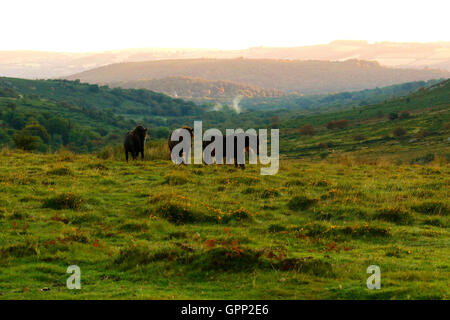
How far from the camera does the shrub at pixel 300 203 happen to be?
50.4 ft

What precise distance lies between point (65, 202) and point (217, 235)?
5.28 metres

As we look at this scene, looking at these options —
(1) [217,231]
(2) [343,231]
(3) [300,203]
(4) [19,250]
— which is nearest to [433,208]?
(3) [300,203]

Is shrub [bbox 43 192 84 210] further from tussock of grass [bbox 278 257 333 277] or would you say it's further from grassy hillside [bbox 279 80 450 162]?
grassy hillside [bbox 279 80 450 162]

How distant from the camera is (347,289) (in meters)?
7.48

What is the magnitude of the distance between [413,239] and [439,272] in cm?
358

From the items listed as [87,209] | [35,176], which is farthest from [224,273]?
[35,176]

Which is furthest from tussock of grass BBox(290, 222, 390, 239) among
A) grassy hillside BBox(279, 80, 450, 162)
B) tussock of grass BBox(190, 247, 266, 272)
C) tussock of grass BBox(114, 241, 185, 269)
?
grassy hillside BBox(279, 80, 450, 162)

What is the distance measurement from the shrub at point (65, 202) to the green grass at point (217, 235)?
0.03 metres

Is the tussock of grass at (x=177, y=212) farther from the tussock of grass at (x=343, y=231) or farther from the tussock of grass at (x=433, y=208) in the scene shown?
the tussock of grass at (x=433, y=208)

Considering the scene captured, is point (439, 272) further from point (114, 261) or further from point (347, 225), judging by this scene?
point (114, 261)

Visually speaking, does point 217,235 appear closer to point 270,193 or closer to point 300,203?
point 300,203

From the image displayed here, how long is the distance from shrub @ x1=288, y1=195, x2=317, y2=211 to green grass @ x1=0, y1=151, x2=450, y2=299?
1.7 inches

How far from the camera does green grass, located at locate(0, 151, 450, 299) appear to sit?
796 centimetres
